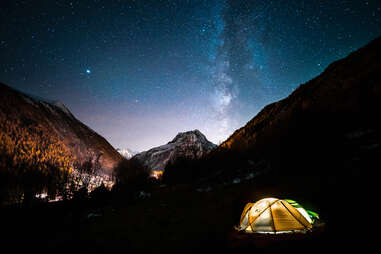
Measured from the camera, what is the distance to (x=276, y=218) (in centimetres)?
820

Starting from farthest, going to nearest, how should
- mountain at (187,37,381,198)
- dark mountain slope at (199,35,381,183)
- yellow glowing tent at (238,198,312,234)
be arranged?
dark mountain slope at (199,35,381,183) < mountain at (187,37,381,198) < yellow glowing tent at (238,198,312,234)

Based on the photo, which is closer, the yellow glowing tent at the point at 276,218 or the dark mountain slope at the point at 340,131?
the yellow glowing tent at the point at 276,218

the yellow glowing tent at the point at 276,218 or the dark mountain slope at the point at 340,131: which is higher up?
the dark mountain slope at the point at 340,131

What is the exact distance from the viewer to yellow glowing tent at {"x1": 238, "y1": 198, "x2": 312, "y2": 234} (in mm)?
7848

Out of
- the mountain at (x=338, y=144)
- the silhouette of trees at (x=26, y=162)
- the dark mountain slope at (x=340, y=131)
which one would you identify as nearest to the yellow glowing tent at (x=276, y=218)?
the mountain at (x=338, y=144)

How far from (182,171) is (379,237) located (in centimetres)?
5493

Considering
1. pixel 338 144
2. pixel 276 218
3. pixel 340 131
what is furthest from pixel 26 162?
pixel 340 131

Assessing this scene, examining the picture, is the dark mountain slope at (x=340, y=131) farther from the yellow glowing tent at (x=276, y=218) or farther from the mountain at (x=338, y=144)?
the yellow glowing tent at (x=276, y=218)

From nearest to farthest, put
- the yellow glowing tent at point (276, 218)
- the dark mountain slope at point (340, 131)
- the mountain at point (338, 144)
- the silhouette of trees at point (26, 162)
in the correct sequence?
1. the yellow glowing tent at point (276, 218)
2. the mountain at point (338, 144)
3. the dark mountain slope at point (340, 131)
4. the silhouette of trees at point (26, 162)

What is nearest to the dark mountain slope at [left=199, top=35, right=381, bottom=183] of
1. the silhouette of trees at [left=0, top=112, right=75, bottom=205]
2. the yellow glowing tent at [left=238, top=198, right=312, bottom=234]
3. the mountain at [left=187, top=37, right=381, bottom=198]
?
the mountain at [left=187, top=37, right=381, bottom=198]

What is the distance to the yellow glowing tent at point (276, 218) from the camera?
785cm

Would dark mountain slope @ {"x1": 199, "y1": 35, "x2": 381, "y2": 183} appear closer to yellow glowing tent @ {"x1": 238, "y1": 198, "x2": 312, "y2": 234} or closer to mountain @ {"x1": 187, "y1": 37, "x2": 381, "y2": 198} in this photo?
mountain @ {"x1": 187, "y1": 37, "x2": 381, "y2": 198}

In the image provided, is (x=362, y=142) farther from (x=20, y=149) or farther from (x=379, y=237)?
(x=20, y=149)

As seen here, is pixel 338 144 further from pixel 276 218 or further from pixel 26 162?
pixel 26 162
